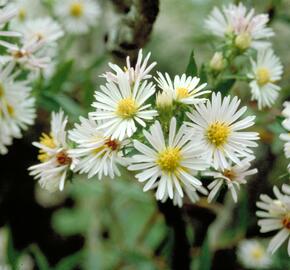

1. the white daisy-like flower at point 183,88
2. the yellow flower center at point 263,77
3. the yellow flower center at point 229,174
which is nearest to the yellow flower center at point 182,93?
the white daisy-like flower at point 183,88

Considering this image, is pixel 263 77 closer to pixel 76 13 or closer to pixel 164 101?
pixel 164 101

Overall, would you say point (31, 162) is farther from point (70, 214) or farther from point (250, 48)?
point (250, 48)

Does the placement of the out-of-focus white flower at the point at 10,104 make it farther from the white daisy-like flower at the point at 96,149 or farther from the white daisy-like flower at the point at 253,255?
the white daisy-like flower at the point at 253,255

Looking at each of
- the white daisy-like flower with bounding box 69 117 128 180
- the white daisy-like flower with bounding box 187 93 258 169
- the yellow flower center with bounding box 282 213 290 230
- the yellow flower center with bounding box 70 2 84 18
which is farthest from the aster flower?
the yellow flower center with bounding box 70 2 84 18

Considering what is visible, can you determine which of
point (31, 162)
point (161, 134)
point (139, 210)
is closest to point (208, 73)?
point (161, 134)

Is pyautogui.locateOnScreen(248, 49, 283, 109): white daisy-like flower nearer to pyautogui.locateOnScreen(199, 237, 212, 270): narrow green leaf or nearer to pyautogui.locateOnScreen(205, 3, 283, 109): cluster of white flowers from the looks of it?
pyautogui.locateOnScreen(205, 3, 283, 109): cluster of white flowers

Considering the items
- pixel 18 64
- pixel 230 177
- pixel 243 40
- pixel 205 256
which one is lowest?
pixel 205 256

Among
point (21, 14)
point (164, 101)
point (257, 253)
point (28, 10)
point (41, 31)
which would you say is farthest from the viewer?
point (257, 253)

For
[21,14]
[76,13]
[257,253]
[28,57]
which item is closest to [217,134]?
[28,57]
